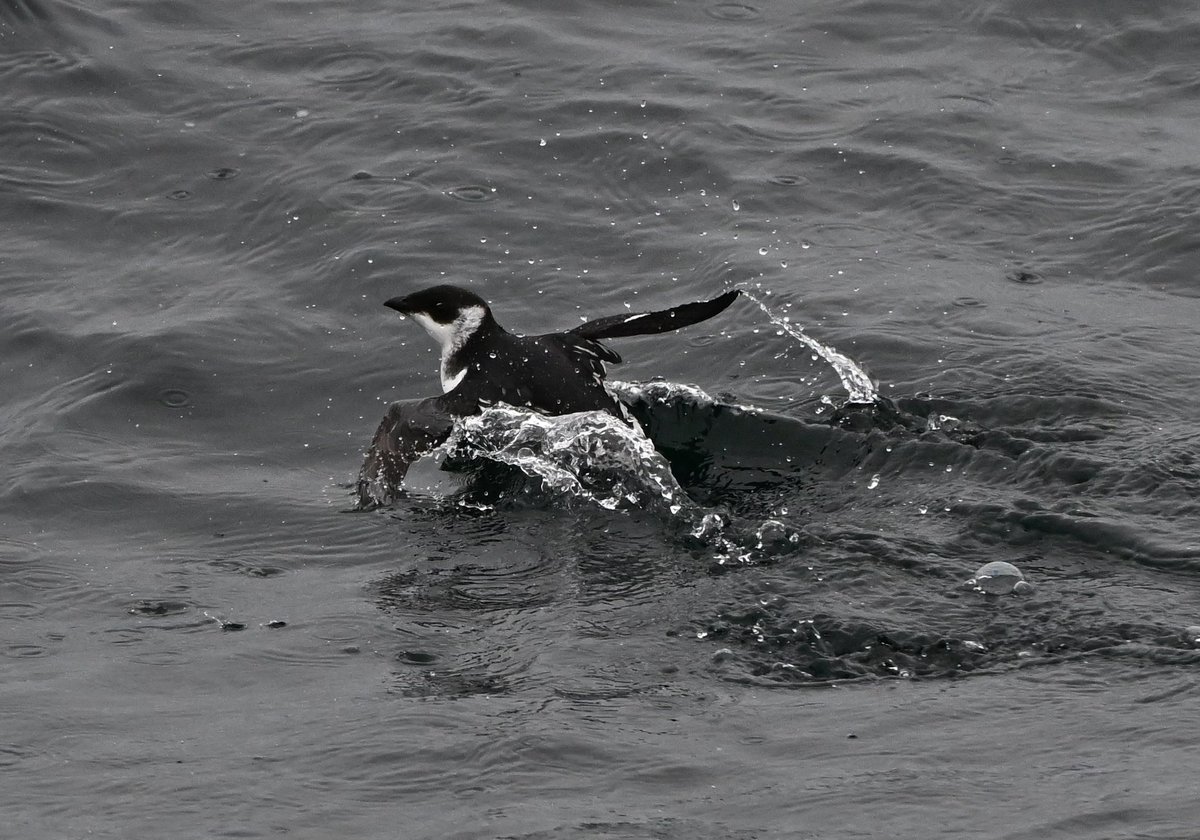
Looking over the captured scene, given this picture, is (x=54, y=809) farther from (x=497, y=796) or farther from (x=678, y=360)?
(x=678, y=360)

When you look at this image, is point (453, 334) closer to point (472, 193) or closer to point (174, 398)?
point (174, 398)

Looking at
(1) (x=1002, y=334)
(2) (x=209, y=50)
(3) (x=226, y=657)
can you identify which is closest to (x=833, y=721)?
(3) (x=226, y=657)

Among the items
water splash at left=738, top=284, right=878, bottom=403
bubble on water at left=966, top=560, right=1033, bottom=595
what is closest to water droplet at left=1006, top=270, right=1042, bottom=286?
water splash at left=738, top=284, right=878, bottom=403

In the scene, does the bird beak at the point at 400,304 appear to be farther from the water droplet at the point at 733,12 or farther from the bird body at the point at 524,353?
the water droplet at the point at 733,12

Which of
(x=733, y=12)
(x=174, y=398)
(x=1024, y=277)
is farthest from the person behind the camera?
(x=733, y=12)

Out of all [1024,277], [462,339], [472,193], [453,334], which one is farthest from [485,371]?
[1024,277]

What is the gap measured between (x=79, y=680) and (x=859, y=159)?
23.6 feet

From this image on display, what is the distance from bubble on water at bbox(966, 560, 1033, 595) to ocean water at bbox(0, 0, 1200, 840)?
60 mm

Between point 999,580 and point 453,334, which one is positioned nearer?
point 999,580

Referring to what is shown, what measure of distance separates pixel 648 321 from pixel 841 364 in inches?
43.9

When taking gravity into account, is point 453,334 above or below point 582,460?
above

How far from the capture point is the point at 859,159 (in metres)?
12.1

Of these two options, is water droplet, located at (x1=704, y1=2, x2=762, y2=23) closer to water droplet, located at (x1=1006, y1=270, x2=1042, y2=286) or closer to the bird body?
water droplet, located at (x1=1006, y1=270, x2=1042, y2=286)

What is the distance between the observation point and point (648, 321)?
902cm
